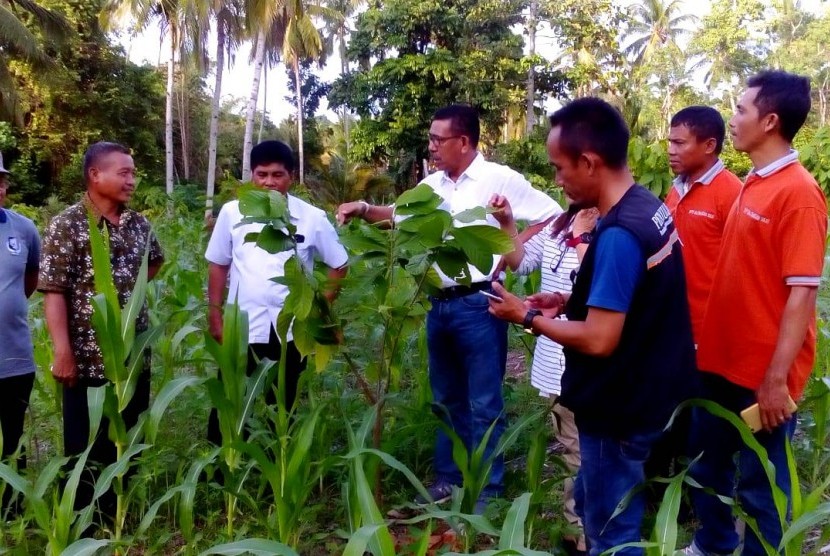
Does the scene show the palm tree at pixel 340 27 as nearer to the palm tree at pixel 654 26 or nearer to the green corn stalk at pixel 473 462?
the palm tree at pixel 654 26

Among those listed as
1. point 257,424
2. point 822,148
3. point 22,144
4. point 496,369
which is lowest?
point 257,424

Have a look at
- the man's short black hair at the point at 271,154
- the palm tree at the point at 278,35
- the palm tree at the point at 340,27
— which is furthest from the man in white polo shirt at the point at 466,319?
the palm tree at the point at 340,27

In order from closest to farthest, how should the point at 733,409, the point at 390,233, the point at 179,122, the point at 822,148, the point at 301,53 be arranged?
1. the point at 390,233
2. the point at 733,409
3. the point at 822,148
4. the point at 301,53
5. the point at 179,122

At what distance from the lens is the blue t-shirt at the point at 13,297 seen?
268 cm

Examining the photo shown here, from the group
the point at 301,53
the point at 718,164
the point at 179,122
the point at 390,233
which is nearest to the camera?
the point at 390,233

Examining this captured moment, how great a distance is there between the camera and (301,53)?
88.1ft

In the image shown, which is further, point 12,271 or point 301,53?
point 301,53

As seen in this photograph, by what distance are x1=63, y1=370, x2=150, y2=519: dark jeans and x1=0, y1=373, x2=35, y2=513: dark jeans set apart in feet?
0.76

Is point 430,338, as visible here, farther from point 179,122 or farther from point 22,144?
point 179,122

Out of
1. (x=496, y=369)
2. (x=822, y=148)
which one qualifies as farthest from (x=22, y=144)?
(x=496, y=369)

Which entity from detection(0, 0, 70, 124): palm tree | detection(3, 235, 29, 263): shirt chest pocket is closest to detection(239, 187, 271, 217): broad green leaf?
detection(3, 235, 29, 263): shirt chest pocket

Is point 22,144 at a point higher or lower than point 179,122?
lower

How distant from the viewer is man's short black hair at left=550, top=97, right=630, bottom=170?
1.73 meters

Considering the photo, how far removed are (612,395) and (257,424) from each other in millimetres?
1498
